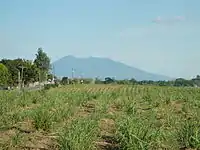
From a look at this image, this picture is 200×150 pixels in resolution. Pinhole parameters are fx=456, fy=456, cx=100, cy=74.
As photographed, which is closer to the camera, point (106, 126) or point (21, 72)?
point (106, 126)

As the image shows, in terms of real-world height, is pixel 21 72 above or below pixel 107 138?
above

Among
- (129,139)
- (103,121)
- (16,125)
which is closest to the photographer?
(129,139)

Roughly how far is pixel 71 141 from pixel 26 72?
8791cm

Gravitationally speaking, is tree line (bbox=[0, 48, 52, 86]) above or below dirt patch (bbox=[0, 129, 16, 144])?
above

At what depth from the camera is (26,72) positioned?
9450 centimetres

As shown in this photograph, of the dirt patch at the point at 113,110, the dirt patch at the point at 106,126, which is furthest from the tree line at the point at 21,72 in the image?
the dirt patch at the point at 106,126

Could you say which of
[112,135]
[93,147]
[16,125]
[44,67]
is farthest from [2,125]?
[44,67]

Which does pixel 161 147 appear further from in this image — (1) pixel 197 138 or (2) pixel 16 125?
(2) pixel 16 125

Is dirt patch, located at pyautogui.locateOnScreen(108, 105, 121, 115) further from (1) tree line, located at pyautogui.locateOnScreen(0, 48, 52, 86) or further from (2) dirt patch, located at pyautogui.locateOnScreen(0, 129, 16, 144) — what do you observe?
(1) tree line, located at pyautogui.locateOnScreen(0, 48, 52, 86)

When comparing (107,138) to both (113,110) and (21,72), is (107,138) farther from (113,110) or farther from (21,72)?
(21,72)

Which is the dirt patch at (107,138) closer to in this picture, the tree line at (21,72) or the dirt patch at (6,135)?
the dirt patch at (6,135)

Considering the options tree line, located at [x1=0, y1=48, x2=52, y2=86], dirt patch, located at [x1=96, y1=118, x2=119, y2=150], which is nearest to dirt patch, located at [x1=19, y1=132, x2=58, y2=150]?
dirt patch, located at [x1=96, y1=118, x2=119, y2=150]

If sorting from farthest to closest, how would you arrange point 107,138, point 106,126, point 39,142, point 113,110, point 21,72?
point 21,72 < point 113,110 < point 106,126 < point 107,138 < point 39,142

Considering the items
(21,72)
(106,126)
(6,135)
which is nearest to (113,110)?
(106,126)
